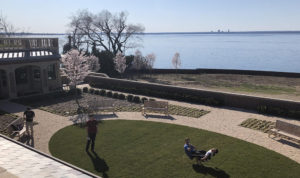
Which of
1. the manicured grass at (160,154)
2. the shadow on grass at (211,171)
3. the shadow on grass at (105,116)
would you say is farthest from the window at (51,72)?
the shadow on grass at (211,171)

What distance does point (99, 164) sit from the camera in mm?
11383

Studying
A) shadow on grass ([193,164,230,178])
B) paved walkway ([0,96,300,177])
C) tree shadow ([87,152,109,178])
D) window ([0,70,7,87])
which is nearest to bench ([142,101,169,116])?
paved walkway ([0,96,300,177])

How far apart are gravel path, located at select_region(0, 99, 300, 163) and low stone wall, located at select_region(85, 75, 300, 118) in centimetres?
75

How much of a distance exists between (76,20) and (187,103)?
44223mm

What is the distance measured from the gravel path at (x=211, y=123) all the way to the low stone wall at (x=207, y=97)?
0.75 meters

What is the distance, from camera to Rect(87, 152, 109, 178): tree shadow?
10840mm

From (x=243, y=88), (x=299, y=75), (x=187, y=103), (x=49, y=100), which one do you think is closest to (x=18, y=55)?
(x=49, y=100)

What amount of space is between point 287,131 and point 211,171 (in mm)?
5766

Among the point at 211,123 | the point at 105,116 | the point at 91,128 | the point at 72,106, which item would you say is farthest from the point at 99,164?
the point at 72,106

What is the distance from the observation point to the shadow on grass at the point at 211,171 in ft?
34.4

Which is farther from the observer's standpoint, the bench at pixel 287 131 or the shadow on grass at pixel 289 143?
the bench at pixel 287 131

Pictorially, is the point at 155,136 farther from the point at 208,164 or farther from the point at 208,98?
the point at 208,98

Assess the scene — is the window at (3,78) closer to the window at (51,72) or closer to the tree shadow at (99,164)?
the window at (51,72)

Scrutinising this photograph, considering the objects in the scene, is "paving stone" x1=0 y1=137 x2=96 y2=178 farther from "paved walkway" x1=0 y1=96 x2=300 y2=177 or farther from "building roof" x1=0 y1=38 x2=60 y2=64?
"building roof" x1=0 y1=38 x2=60 y2=64
